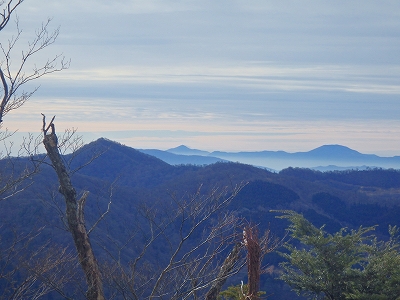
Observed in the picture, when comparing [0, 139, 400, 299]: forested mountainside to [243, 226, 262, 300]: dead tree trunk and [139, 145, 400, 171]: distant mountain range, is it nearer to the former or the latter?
[243, 226, 262, 300]: dead tree trunk

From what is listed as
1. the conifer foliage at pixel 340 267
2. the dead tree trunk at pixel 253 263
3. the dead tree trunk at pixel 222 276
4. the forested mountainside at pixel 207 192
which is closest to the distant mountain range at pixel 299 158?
the forested mountainside at pixel 207 192

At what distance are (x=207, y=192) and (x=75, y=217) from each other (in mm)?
18195

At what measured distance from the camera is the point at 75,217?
247 inches

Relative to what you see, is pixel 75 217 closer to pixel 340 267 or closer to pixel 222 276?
pixel 222 276

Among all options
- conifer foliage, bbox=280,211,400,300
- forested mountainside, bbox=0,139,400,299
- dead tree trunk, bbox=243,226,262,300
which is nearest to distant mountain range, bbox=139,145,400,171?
forested mountainside, bbox=0,139,400,299

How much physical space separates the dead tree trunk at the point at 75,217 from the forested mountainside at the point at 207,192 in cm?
1712

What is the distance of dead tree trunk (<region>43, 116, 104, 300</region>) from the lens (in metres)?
6.25

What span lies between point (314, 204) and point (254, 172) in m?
11.1

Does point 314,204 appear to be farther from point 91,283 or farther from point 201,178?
point 91,283

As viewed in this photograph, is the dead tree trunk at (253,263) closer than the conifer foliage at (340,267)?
Yes

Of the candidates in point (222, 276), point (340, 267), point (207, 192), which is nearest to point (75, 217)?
point (222, 276)

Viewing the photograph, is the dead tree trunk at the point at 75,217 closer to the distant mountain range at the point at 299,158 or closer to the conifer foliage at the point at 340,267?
the conifer foliage at the point at 340,267

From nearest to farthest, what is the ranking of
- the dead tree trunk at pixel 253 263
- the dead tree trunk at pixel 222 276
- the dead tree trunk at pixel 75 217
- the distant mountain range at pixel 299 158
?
the dead tree trunk at pixel 253 263 < the dead tree trunk at pixel 75 217 < the dead tree trunk at pixel 222 276 < the distant mountain range at pixel 299 158

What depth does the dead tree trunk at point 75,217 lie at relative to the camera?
20.5ft
